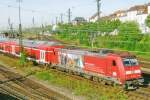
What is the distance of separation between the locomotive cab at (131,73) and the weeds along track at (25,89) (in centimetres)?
532

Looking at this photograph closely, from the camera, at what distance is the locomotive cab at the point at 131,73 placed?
28.4m

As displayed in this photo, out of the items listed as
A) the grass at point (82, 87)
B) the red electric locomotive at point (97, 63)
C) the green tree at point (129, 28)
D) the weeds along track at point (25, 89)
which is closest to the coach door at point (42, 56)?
the red electric locomotive at point (97, 63)

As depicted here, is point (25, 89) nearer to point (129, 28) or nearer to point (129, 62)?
point (129, 62)

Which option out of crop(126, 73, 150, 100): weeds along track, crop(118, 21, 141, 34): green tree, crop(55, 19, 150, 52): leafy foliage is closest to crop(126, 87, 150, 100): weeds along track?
crop(126, 73, 150, 100): weeds along track

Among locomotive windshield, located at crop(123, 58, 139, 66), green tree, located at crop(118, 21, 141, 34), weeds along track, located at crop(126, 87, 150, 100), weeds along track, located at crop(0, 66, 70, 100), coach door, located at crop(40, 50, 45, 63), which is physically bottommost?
weeds along track, located at crop(0, 66, 70, 100)

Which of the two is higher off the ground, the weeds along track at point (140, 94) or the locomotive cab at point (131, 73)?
the locomotive cab at point (131, 73)

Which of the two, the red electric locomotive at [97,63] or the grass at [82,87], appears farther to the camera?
the red electric locomotive at [97,63]

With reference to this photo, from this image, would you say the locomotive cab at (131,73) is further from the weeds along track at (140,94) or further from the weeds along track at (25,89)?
the weeds along track at (25,89)

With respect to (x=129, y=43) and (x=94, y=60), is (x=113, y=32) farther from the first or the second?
(x=94, y=60)

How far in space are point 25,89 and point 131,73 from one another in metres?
9.85

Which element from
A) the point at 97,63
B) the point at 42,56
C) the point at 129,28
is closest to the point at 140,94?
the point at 97,63

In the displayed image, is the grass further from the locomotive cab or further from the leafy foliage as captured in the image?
the leafy foliage

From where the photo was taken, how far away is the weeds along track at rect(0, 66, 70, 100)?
2818 centimetres

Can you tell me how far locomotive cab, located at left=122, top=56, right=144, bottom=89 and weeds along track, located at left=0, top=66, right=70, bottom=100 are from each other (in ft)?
17.4
